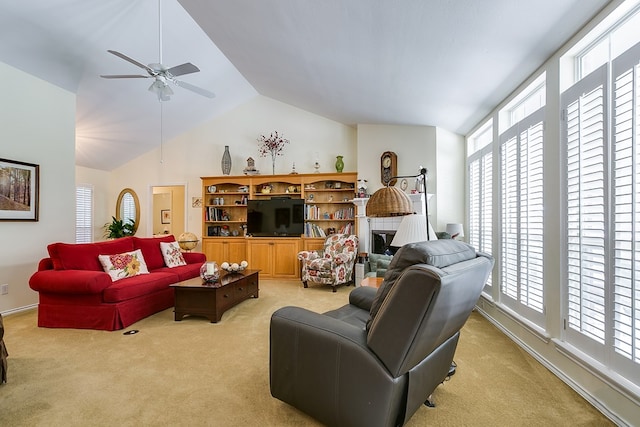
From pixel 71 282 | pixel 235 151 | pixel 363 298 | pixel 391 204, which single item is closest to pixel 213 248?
pixel 235 151

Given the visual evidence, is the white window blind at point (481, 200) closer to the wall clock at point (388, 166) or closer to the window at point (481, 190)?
the window at point (481, 190)

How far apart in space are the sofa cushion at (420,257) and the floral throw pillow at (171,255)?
3851 mm

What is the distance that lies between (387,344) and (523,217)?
2163mm

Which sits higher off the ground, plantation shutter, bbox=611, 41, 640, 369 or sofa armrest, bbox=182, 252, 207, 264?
plantation shutter, bbox=611, 41, 640, 369

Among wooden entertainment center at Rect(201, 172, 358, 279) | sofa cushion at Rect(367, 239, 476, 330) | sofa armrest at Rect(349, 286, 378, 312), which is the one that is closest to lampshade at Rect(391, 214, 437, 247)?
sofa armrest at Rect(349, 286, 378, 312)

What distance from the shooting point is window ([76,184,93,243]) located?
6.39m

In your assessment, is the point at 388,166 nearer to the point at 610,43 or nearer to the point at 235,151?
the point at 235,151

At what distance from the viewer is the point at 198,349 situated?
264 centimetres

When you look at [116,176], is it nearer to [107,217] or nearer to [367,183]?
[107,217]

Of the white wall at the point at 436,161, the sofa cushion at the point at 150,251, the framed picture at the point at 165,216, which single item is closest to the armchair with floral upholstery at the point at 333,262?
the white wall at the point at 436,161

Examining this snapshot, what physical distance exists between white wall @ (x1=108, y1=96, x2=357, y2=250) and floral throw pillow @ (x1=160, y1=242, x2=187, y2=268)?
202 cm

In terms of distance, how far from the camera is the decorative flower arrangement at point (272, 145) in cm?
620

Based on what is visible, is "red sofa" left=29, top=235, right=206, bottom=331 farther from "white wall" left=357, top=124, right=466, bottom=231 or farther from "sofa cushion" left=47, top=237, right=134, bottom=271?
"white wall" left=357, top=124, right=466, bottom=231

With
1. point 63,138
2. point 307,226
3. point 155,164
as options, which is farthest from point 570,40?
point 155,164
